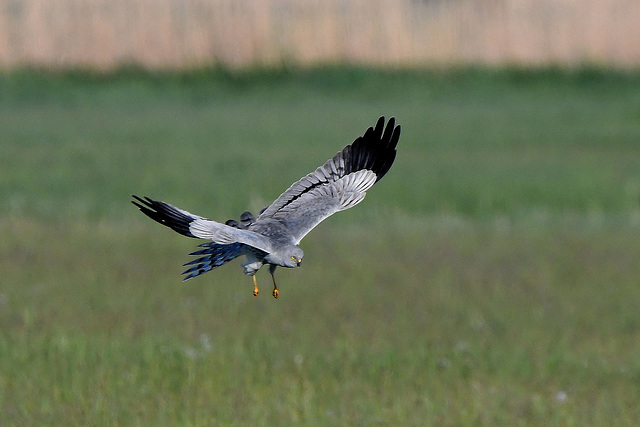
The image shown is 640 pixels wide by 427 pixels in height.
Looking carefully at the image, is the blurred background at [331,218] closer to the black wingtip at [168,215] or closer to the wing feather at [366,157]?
the wing feather at [366,157]

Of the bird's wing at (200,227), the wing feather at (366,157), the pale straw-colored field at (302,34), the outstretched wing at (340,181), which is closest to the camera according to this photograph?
the bird's wing at (200,227)

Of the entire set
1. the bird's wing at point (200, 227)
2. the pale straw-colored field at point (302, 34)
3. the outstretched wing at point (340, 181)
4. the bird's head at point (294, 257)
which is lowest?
the bird's head at point (294, 257)

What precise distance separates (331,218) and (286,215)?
1187cm

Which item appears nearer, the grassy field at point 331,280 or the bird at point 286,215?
the bird at point 286,215

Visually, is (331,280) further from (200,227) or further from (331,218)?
(200,227)

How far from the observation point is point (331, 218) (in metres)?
14.9

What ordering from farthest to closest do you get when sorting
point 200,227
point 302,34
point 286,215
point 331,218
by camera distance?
1. point 302,34
2. point 331,218
3. point 286,215
4. point 200,227

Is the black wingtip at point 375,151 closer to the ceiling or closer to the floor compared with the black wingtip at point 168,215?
closer to the ceiling

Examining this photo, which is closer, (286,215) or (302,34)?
(286,215)

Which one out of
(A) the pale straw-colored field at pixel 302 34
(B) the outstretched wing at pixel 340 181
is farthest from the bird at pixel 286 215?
(A) the pale straw-colored field at pixel 302 34

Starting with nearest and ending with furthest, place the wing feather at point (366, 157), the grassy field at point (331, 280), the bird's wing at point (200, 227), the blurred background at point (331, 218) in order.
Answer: the bird's wing at point (200, 227) → the wing feather at point (366, 157) → the grassy field at point (331, 280) → the blurred background at point (331, 218)

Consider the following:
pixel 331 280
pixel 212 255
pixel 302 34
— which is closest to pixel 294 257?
pixel 212 255

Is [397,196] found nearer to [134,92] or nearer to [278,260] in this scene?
[134,92]

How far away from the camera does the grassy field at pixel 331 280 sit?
7.46 meters
